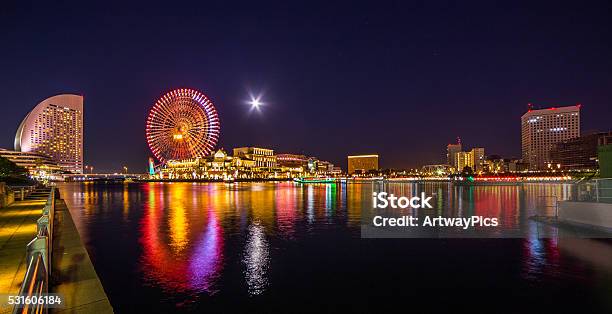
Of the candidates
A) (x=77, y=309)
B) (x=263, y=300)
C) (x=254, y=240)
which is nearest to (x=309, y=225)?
(x=254, y=240)

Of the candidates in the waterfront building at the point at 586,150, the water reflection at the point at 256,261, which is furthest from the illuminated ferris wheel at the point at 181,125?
the waterfront building at the point at 586,150

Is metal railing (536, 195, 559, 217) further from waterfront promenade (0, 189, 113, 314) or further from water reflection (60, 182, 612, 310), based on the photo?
waterfront promenade (0, 189, 113, 314)

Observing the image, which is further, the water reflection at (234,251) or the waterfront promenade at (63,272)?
the water reflection at (234,251)

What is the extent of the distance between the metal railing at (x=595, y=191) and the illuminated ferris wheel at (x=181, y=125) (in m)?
82.9

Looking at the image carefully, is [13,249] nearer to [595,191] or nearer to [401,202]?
[595,191]

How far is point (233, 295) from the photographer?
988 centimetres

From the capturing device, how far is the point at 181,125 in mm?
92500

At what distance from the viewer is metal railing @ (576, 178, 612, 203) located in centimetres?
1809

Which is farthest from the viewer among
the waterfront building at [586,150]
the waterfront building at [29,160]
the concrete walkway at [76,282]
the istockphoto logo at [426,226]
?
the waterfront building at [29,160]

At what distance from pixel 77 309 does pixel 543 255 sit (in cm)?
1427

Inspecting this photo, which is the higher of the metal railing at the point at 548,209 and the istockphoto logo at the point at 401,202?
the metal railing at the point at 548,209

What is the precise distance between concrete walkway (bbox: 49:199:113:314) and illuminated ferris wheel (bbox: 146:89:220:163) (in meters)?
82.0

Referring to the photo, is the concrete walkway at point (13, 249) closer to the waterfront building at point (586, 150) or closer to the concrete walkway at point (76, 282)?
the concrete walkway at point (76, 282)

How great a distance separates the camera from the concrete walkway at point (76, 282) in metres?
7.09
